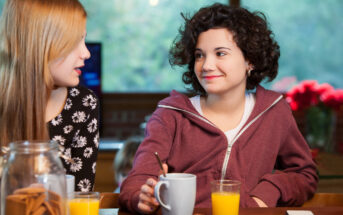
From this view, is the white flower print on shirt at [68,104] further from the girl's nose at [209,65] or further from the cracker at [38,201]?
the cracker at [38,201]

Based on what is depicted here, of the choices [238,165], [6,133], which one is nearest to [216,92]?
[238,165]

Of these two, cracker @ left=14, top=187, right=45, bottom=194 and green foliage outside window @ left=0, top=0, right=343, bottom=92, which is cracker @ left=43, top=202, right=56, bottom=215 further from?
green foliage outside window @ left=0, top=0, right=343, bottom=92

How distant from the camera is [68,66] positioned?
1.37 metres

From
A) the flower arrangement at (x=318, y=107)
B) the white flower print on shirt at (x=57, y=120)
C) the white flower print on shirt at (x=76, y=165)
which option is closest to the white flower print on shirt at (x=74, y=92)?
the white flower print on shirt at (x=57, y=120)

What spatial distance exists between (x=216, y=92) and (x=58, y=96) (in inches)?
20.4

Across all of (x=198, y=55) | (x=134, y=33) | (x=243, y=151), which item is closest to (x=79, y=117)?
(x=198, y=55)

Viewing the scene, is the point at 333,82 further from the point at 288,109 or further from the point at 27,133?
the point at 27,133

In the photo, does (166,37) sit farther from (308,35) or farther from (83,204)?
(83,204)

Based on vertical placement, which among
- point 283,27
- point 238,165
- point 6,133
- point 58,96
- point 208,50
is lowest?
point 238,165

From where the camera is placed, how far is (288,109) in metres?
1.68

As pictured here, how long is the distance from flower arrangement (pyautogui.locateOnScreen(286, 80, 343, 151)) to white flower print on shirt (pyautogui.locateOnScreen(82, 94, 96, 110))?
138 cm

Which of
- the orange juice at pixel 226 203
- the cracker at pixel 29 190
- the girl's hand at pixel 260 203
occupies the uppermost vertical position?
the cracker at pixel 29 190

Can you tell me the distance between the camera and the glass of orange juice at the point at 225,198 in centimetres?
110

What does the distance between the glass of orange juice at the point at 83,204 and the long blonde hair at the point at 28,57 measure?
336 millimetres
